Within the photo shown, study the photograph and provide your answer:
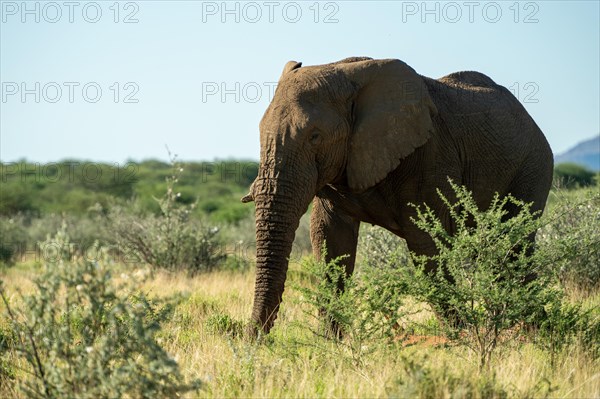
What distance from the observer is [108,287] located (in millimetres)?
4223

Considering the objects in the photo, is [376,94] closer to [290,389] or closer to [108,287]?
[290,389]

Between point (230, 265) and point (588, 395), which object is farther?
point (230, 265)

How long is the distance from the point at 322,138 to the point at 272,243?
0.98 m

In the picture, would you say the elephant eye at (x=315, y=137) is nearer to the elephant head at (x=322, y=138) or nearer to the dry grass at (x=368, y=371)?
the elephant head at (x=322, y=138)

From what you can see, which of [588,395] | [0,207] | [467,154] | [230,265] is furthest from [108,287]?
[0,207]

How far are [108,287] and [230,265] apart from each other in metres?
11.1

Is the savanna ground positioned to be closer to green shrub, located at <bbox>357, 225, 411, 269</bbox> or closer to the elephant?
the elephant

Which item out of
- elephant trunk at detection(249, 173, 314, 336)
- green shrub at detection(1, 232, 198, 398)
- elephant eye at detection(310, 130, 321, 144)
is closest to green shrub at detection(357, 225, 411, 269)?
elephant eye at detection(310, 130, 321, 144)

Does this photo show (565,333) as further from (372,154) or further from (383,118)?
(383,118)

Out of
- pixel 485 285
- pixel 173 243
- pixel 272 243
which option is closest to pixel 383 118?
pixel 272 243

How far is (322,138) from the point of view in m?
6.84

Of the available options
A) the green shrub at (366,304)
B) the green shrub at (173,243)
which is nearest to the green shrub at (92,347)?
the green shrub at (366,304)

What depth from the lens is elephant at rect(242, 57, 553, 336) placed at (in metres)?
6.61

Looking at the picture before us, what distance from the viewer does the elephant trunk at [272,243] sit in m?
6.50
